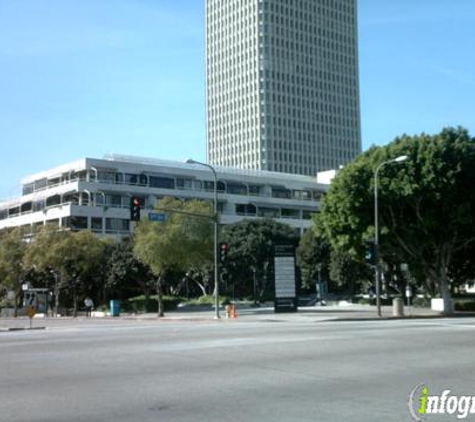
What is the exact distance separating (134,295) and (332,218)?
38.2 metres

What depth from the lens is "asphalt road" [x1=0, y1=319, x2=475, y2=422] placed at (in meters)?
9.60

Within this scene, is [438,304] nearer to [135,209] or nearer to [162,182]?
[135,209]

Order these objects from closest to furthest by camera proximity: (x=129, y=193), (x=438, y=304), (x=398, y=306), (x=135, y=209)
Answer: (x=135, y=209), (x=398, y=306), (x=438, y=304), (x=129, y=193)

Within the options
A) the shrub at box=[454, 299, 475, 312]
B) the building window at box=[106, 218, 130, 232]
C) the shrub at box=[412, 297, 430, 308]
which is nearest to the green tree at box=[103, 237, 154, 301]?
the shrub at box=[412, 297, 430, 308]

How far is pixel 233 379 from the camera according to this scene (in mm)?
12711

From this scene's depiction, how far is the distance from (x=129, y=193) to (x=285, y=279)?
5615cm

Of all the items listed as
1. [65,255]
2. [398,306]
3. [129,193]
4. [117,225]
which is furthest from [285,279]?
[129,193]

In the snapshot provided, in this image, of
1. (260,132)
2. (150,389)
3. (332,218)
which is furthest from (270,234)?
(260,132)

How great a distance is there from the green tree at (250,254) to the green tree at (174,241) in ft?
76.8

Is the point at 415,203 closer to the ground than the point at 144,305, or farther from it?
farther from it

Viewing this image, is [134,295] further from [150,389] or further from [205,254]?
[150,389]

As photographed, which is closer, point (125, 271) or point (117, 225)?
point (125, 271)

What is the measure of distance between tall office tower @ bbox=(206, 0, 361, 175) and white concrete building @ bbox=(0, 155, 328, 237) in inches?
2480

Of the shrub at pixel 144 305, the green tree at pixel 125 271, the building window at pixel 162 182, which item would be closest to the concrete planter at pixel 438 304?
the green tree at pixel 125 271
